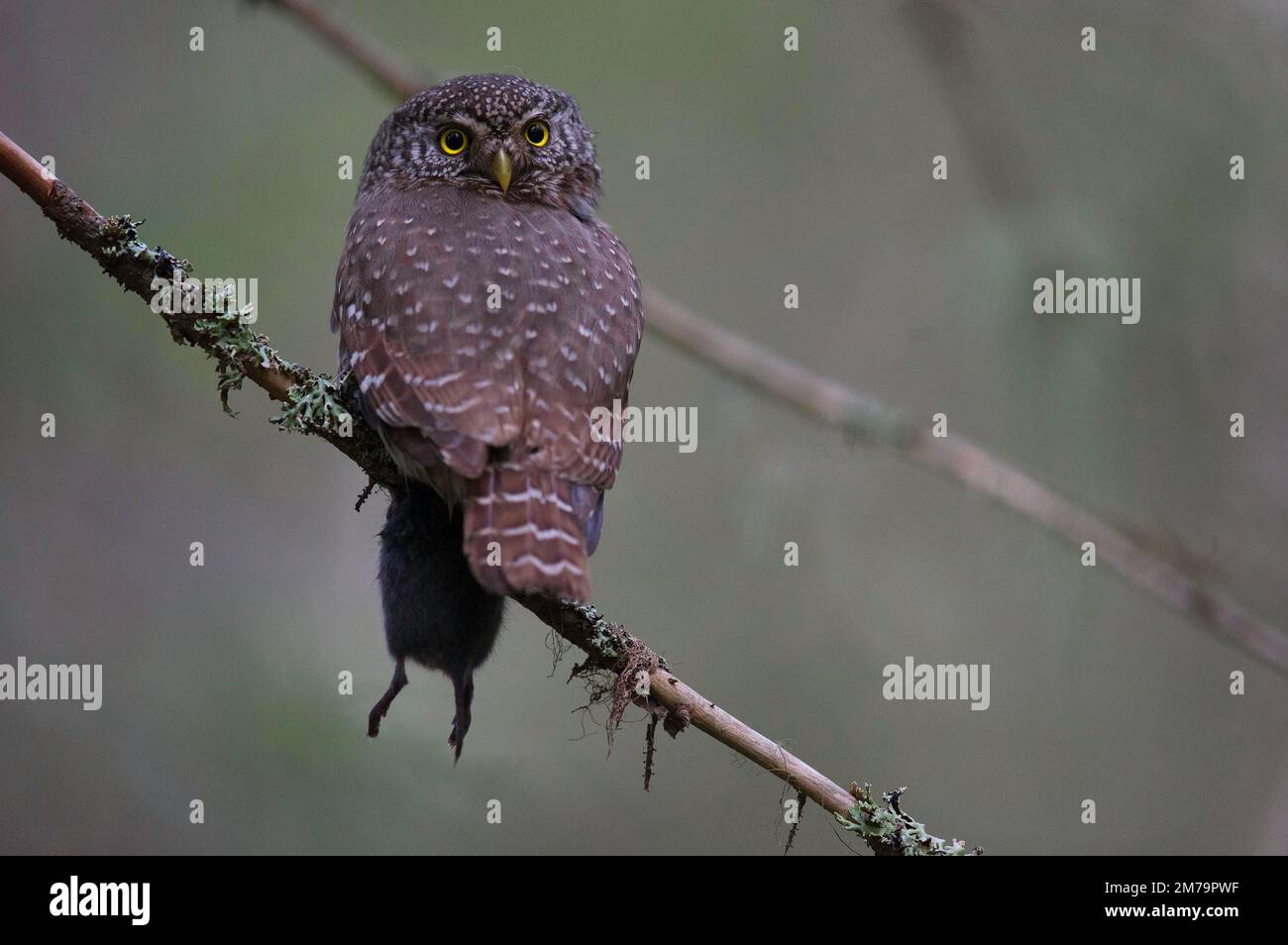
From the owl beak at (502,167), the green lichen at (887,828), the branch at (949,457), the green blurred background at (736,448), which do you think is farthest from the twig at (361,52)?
the green lichen at (887,828)

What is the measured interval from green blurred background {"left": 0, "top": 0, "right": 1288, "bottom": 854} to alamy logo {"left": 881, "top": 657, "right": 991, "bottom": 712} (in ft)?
0.33

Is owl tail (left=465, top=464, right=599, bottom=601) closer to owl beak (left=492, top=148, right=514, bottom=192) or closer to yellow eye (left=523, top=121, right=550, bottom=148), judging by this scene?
Result: owl beak (left=492, top=148, right=514, bottom=192)

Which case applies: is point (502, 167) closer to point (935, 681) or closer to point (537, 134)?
point (537, 134)

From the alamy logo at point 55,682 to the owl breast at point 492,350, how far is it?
2.82 m

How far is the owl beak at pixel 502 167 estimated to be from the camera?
14.6ft

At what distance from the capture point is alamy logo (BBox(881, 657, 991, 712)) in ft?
22.0

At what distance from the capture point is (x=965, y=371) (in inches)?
283

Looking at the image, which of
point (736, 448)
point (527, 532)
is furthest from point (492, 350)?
point (736, 448)

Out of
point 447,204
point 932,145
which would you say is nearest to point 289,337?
point 447,204

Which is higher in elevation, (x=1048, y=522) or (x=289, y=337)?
(x=289, y=337)

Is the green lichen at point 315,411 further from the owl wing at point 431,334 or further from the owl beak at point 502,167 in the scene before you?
the owl beak at point 502,167

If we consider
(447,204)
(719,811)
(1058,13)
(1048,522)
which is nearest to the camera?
(447,204)

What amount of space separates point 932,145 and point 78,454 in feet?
16.6

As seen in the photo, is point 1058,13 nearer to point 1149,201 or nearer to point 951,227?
point 1149,201
